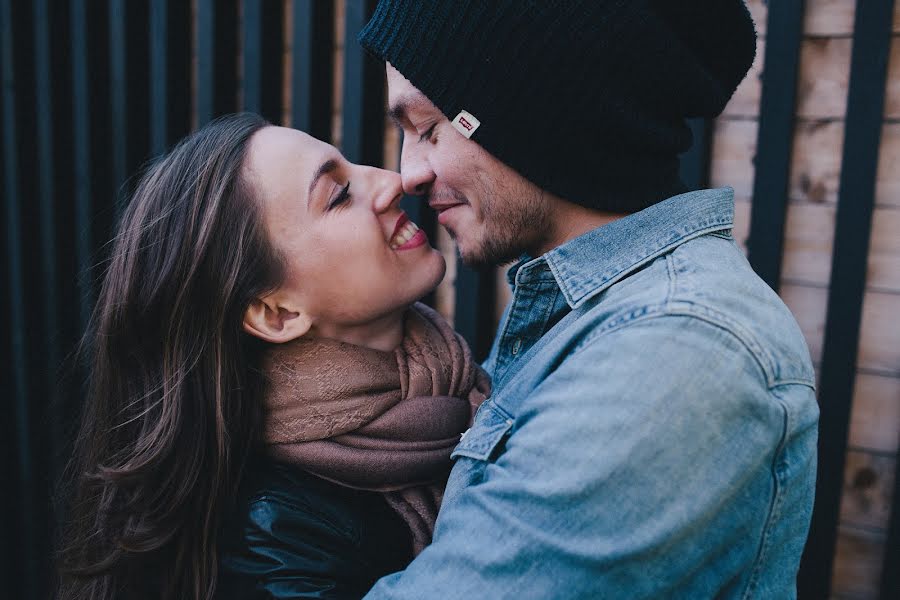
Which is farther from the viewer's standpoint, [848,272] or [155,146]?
[155,146]

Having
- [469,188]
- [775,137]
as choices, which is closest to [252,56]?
[469,188]

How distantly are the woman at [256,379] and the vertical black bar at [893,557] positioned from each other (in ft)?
3.96

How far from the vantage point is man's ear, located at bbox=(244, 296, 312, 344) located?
1747 mm

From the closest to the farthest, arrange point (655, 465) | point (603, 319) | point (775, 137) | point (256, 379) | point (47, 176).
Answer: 1. point (655, 465)
2. point (603, 319)
3. point (256, 379)
4. point (775, 137)
5. point (47, 176)

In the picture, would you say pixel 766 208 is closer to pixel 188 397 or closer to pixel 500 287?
pixel 500 287

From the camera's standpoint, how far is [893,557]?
6.63ft

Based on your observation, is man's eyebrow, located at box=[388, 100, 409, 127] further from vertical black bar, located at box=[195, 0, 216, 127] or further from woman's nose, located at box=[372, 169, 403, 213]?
vertical black bar, located at box=[195, 0, 216, 127]

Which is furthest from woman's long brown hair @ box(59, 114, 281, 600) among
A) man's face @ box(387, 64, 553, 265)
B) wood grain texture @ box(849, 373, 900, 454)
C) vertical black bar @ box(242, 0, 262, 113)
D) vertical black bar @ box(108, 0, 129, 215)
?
A: wood grain texture @ box(849, 373, 900, 454)

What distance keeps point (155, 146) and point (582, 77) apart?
2.28 meters

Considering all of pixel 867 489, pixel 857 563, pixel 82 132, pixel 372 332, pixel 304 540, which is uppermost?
pixel 82 132

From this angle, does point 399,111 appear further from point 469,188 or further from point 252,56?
point 252,56

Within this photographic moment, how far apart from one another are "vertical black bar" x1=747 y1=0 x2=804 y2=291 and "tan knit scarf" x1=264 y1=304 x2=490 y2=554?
0.96m

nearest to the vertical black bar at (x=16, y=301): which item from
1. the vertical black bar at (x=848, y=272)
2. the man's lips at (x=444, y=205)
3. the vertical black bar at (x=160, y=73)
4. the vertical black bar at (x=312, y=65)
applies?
the vertical black bar at (x=160, y=73)

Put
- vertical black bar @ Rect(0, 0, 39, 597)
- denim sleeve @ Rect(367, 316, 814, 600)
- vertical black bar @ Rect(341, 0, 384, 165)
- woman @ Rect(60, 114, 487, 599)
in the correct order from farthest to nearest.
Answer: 1. vertical black bar @ Rect(0, 0, 39, 597)
2. vertical black bar @ Rect(341, 0, 384, 165)
3. woman @ Rect(60, 114, 487, 599)
4. denim sleeve @ Rect(367, 316, 814, 600)
